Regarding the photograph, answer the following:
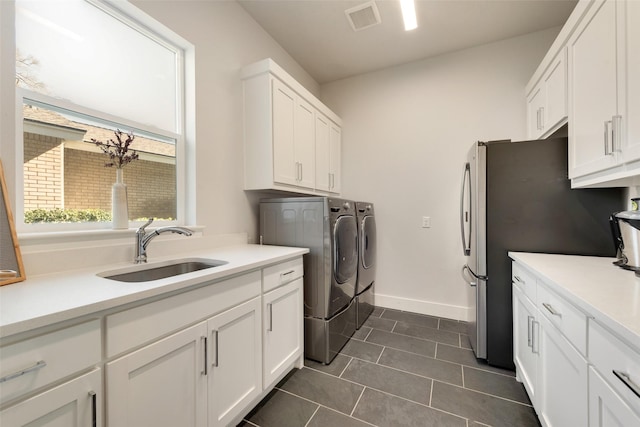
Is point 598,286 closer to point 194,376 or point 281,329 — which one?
point 281,329

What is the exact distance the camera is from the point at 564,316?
1.08 m

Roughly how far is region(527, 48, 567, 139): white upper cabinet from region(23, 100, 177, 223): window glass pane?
112 inches

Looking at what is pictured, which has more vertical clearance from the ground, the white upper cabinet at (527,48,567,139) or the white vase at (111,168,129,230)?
the white upper cabinet at (527,48,567,139)

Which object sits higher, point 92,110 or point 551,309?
point 92,110

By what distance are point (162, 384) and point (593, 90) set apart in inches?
99.7

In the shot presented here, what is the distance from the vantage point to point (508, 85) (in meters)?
2.70

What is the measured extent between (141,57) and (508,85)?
10.8 ft

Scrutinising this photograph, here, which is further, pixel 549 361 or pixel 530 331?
pixel 530 331

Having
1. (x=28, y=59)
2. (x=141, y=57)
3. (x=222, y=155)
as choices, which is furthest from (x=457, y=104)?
(x=28, y=59)

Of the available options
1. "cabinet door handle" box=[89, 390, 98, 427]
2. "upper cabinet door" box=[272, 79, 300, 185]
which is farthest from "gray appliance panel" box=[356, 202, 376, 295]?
"cabinet door handle" box=[89, 390, 98, 427]

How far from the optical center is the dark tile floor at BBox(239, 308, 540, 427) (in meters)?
1.46

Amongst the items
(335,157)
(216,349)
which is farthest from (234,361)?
(335,157)

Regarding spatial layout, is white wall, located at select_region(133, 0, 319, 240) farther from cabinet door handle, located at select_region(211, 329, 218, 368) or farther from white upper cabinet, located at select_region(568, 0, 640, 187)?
white upper cabinet, located at select_region(568, 0, 640, 187)

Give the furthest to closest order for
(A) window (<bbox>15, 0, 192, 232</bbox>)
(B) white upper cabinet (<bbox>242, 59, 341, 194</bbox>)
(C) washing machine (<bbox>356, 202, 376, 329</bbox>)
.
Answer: (C) washing machine (<bbox>356, 202, 376, 329</bbox>) < (B) white upper cabinet (<bbox>242, 59, 341, 194</bbox>) < (A) window (<bbox>15, 0, 192, 232</bbox>)
